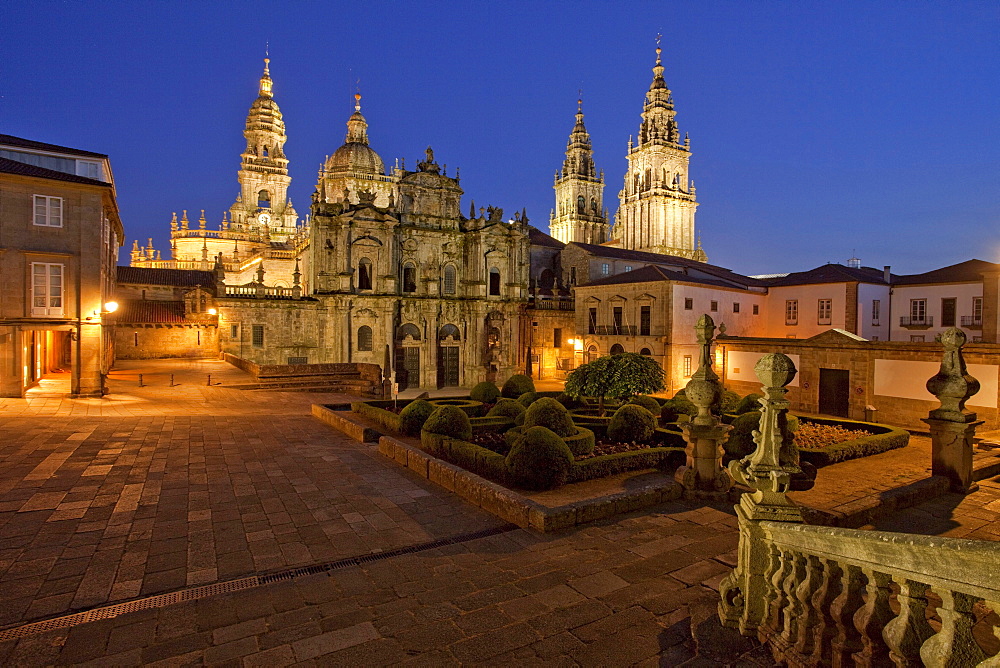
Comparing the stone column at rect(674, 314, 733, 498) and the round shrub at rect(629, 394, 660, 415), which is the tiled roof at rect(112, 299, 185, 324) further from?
the stone column at rect(674, 314, 733, 498)

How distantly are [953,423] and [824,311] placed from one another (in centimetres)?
3050

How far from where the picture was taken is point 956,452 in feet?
32.4

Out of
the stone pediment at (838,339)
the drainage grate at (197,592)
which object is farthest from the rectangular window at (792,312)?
the drainage grate at (197,592)

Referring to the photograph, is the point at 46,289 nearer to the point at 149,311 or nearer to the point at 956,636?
the point at 149,311

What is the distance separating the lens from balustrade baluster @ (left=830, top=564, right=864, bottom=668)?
141 inches

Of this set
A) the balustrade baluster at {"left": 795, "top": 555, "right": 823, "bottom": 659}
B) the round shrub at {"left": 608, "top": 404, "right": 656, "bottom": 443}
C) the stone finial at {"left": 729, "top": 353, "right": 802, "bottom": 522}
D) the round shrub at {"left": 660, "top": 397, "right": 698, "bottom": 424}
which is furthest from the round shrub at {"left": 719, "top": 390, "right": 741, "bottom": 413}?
the balustrade baluster at {"left": 795, "top": 555, "right": 823, "bottom": 659}

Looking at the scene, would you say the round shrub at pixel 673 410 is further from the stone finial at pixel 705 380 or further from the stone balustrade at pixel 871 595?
the stone balustrade at pixel 871 595

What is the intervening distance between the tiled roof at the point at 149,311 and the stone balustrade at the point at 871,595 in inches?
1790

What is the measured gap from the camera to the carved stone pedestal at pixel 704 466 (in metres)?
9.42

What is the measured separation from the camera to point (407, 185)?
41.2 meters

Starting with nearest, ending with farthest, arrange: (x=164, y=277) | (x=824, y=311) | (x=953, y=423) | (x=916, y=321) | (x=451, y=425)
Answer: (x=953, y=423), (x=451, y=425), (x=916, y=321), (x=824, y=311), (x=164, y=277)

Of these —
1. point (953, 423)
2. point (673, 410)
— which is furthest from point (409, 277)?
point (953, 423)

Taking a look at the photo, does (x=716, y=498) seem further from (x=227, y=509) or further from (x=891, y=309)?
(x=891, y=309)

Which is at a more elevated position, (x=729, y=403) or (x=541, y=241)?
(x=541, y=241)
